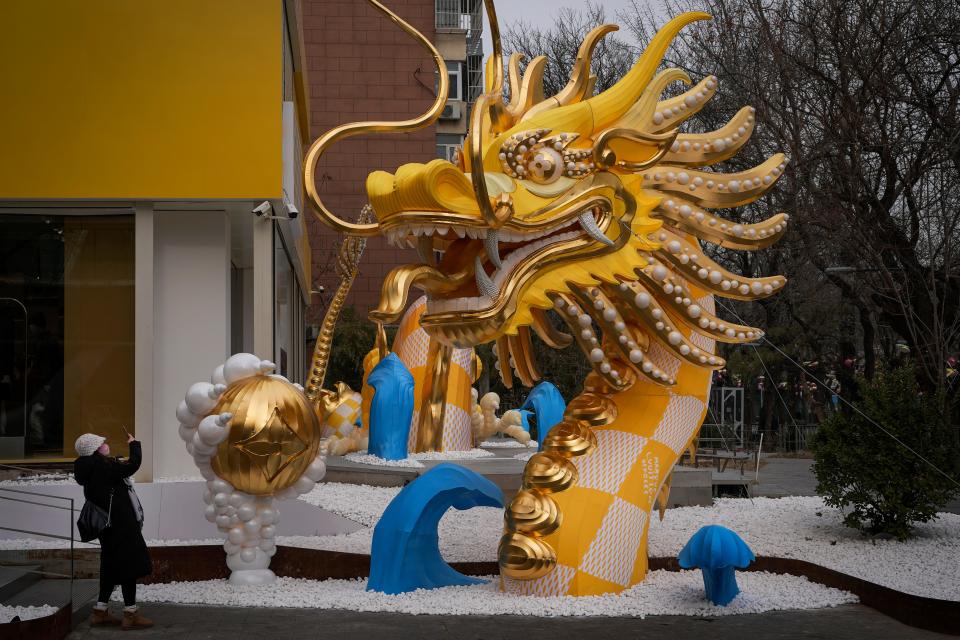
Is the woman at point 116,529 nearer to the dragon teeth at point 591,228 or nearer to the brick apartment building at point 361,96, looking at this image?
the dragon teeth at point 591,228

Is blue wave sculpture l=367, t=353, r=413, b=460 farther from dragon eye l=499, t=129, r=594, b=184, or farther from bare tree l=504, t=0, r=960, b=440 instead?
dragon eye l=499, t=129, r=594, b=184

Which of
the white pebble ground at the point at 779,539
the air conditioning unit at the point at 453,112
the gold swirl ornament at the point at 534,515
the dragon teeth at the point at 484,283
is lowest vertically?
the white pebble ground at the point at 779,539

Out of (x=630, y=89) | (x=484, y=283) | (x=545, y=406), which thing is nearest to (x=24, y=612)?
(x=484, y=283)

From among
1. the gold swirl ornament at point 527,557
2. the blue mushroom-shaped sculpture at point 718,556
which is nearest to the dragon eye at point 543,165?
the gold swirl ornament at point 527,557

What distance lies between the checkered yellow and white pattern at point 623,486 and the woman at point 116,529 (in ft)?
6.94

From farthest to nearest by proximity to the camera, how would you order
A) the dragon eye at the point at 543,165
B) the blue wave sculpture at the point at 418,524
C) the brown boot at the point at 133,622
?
the blue wave sculpture at the point at 418,524, the brown boot at the point at 133,622, the dragon eye at the point at 543,165

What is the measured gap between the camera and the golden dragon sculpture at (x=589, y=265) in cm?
598

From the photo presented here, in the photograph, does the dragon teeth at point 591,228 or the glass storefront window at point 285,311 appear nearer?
the dragon teeth at point 591,228

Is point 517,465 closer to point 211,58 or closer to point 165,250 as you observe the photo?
point 165,250

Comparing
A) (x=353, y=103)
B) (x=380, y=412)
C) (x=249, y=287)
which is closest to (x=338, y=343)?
(x=353, y=103)

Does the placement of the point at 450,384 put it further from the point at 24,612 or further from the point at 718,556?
the point at 718,556

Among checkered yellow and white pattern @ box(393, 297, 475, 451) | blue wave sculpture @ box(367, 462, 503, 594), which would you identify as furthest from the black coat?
checkered yellow and white pattern @ box(393, 297, 475, 451)

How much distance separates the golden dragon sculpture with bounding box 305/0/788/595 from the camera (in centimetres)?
598

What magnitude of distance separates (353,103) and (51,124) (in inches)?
916
